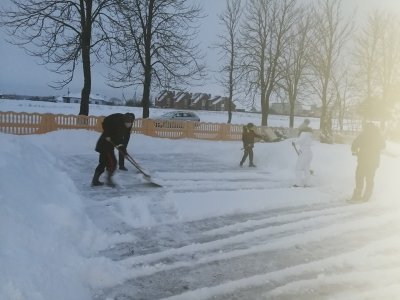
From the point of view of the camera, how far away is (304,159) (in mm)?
10445

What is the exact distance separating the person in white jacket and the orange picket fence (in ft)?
37.7

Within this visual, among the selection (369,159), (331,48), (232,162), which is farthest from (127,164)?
(331,48)

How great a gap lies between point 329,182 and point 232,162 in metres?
4.59

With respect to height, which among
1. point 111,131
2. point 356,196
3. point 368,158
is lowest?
point 356,196

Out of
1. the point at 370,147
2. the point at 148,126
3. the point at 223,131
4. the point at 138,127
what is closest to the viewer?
the point at 370,147

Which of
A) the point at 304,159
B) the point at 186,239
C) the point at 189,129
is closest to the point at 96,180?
the point at 186,239

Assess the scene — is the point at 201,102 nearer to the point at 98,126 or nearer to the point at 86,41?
the point at 86,41

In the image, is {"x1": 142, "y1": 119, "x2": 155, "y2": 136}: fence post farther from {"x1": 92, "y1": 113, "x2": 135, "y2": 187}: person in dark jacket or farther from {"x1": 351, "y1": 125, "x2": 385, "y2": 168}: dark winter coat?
{"x1": 351, "y1": 125, "x2": 385, "y2": 168}: dark winter coat

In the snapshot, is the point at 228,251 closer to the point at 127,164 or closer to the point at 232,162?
the point at 127,164

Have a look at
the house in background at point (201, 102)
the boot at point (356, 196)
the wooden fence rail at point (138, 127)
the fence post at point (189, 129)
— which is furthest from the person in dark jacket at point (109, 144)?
the house in background at point (201, 102)

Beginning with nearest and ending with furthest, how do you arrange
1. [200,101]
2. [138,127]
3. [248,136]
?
[248,136], [138,127], [200,101]

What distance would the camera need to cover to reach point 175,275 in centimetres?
475

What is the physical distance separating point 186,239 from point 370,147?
5129mm

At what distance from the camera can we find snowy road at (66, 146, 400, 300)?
4.46 metres
